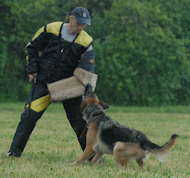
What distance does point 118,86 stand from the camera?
2975 cm

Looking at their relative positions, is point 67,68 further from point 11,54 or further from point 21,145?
point 11,54

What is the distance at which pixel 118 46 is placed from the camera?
98.9 feet

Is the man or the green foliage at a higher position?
the man

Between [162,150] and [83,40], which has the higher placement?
[83,40]

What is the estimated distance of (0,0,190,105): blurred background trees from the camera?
29672mm

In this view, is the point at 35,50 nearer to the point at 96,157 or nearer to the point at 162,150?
the point at 96,157

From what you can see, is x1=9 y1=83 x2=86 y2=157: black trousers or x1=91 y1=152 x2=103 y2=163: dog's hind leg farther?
x1=9 y1=83 x2=86 y2=157: black trousers

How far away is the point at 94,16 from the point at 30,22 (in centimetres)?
396

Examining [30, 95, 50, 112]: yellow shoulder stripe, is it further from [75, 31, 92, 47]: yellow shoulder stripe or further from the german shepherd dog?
[75, 31, 92, 47]: yellow shoulder stripe

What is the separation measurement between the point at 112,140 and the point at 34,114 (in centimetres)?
131

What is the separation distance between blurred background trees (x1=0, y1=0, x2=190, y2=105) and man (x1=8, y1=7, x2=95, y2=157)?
847 inches

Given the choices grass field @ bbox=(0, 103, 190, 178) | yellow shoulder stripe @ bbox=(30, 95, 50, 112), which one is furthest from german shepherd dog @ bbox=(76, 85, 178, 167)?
yellow shoulder stripe @ bbox=(30, 95, 50, 112)

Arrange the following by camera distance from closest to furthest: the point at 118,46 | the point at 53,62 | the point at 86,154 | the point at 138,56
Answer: the point at 86,154 < the point at 53,62 < the point at 118,46 < the point at 138,56

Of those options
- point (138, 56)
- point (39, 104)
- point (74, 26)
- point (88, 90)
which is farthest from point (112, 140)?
point (138, 56)
